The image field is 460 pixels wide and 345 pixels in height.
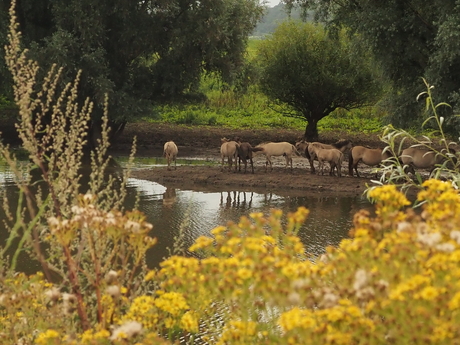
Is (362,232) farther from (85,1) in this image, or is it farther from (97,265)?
(85,1)

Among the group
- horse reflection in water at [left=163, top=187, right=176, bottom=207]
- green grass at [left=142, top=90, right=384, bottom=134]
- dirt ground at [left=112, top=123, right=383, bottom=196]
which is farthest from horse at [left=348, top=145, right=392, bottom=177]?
green grass at [left=142, top=90, right=384, bottom=134]

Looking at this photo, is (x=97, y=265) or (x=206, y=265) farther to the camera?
(x=97, y=265)

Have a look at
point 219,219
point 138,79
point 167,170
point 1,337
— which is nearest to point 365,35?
point 167,170

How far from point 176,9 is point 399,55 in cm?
966

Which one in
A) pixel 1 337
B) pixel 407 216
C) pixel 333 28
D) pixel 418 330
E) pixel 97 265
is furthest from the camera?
pixel 333 28

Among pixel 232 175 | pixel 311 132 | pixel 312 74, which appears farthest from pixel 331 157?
pixel 311 132

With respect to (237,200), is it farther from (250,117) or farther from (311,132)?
(250,117)

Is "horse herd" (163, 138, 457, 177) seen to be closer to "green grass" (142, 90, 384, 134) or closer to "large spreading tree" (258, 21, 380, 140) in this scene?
"large spreading tree" (258, 21, 380, 140)

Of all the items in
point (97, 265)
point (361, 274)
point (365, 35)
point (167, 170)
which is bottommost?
point (167, 170)

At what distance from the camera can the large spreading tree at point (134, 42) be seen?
1070 inches

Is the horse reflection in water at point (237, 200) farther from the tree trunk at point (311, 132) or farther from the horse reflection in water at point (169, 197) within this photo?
the tree trunk at point (311, 132)

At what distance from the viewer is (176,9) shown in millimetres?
28766

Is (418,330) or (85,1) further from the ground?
(85,1)

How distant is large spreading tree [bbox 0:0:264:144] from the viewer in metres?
27.2
